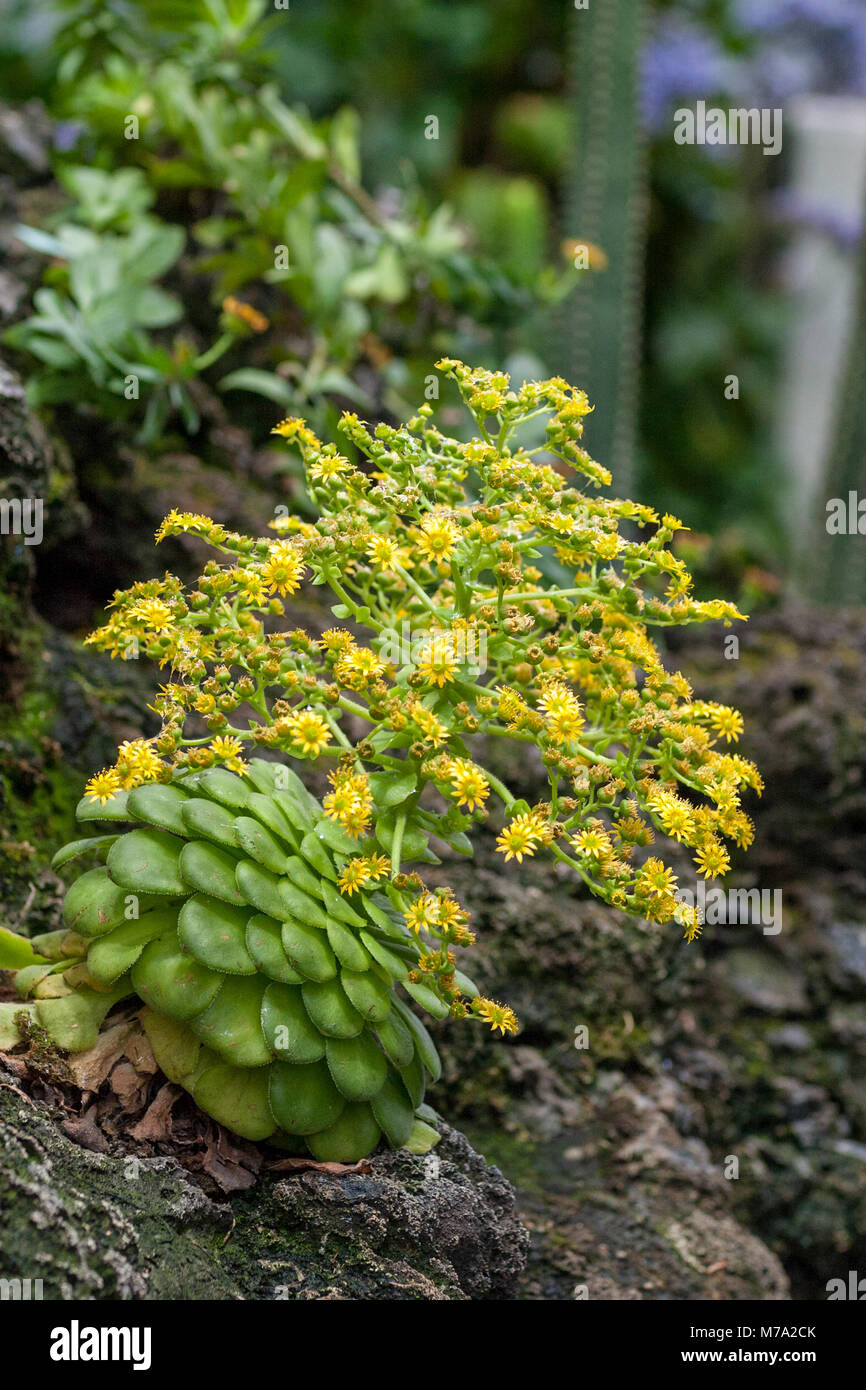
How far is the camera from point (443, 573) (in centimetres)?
123

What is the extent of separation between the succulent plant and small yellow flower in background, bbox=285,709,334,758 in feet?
0.27

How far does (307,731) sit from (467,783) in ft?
0.50

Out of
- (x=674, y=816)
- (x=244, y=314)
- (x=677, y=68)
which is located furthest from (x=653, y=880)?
(x=677, y=68)

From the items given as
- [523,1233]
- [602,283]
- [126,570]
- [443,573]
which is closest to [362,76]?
[602,283]

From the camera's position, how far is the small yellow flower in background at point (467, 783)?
1054 mm

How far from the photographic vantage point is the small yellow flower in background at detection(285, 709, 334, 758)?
3.44ft

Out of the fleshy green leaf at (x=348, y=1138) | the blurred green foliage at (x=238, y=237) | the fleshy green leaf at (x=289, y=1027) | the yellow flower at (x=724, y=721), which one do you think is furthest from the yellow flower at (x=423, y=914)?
the blurred green foliage at (x=238, y=237)

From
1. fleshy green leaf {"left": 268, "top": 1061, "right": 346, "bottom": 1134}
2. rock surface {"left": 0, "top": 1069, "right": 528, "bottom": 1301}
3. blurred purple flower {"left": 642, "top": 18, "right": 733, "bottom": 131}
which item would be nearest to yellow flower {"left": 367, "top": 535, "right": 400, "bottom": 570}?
fleshy green leaf {"left": 268, "top": 1061, "right": 346, "bottom": 1134}

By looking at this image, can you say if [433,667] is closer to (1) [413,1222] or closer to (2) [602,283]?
(1) [413,1222]

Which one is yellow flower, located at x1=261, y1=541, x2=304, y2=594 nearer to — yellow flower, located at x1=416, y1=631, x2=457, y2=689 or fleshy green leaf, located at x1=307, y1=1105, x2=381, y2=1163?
A: yellow flower, located at x1=416, y1=631, x2=457, y2=689

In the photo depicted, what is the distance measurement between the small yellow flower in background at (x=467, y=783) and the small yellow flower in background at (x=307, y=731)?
12cm

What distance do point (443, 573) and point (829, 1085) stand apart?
1234 mm

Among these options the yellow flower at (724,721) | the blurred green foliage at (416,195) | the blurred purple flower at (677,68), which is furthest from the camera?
the blurred purple flower at (677,68)

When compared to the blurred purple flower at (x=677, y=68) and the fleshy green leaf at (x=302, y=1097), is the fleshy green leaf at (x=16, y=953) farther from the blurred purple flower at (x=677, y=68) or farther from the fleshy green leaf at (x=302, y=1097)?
the blurred purple flower at (x=677, y=68)
